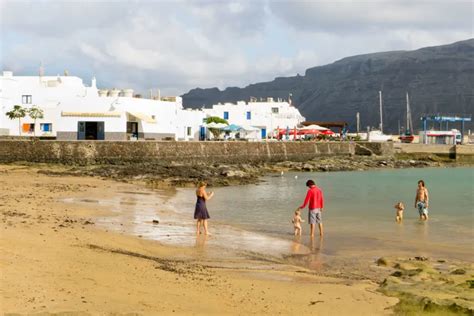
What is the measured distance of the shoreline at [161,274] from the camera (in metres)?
6.94

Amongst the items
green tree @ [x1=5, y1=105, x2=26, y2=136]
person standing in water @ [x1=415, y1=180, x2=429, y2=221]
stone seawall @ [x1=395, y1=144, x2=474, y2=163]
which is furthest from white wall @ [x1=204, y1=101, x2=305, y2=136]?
person standing in water @ [x1=415, y1=180, x2=429, y2=221]

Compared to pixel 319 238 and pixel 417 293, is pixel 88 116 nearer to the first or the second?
pixel 319 238

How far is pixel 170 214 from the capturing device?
63.4 feet

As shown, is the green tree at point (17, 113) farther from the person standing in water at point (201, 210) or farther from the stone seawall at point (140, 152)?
the person standing in water at point (201, 210)

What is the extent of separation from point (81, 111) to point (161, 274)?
41860 millimetres

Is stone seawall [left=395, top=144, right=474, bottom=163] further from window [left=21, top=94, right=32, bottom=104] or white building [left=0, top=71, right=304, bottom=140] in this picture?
window [left=21, top=94, right=32, bottom=104]

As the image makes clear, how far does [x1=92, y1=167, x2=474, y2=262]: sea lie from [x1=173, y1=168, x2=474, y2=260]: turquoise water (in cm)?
2

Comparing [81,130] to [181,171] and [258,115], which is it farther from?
[258,115]

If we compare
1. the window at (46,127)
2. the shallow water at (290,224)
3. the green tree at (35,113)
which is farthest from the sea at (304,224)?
the green tree at (35,113)

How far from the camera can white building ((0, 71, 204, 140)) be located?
158ft

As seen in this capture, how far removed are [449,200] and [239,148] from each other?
2404cm

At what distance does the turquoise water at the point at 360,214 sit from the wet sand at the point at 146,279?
3798 millimetres

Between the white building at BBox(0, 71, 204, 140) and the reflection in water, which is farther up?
the white building at BBox(0, 71, 204, 140)

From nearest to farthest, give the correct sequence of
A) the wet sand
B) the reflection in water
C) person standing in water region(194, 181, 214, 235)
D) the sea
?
the wet sand, the reflection in water, the sea, person standing in water region(194, 181, 214, 235)
